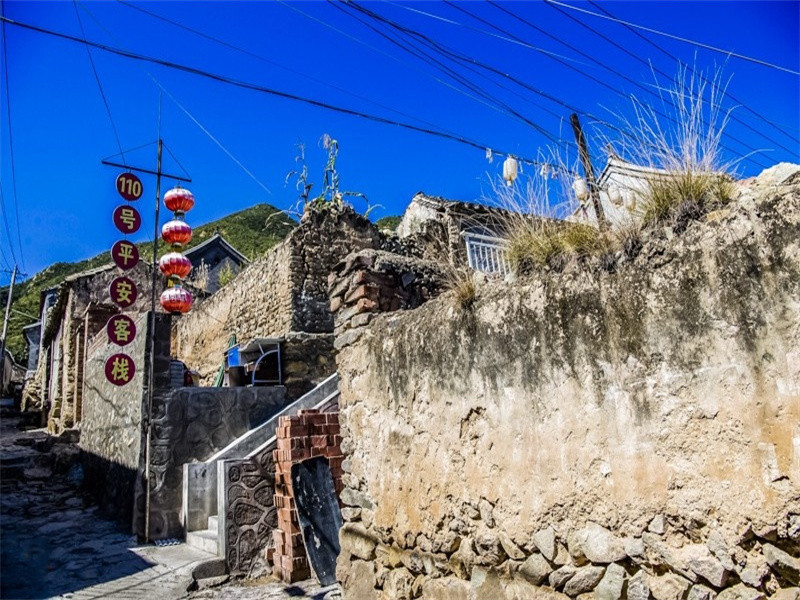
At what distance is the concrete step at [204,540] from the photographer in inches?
216

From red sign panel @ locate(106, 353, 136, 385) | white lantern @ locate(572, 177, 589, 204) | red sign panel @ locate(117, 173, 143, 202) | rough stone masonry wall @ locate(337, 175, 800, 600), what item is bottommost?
rough stone masonry wall @ locate(337, 175, 800, 600)

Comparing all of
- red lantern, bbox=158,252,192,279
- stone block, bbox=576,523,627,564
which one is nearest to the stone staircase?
stone block, bbox=576,523,627,564

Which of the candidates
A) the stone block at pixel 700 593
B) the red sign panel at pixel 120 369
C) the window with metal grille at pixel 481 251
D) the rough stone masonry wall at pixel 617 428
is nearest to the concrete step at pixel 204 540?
the red sign panel at pixel 120 369

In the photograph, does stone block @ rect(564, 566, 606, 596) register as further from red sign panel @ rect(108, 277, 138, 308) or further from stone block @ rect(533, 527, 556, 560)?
red sign panel @ rect(108, 277, 138, 308)

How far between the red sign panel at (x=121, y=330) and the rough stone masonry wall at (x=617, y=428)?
539 cm

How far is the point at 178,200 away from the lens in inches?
413

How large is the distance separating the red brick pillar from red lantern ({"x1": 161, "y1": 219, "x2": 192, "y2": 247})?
6527mm

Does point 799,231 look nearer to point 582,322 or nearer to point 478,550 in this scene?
point 582,322

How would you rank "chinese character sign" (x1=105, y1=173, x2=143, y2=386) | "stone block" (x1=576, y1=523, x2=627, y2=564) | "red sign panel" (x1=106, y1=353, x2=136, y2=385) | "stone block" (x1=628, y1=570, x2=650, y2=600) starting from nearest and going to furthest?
"stone block" (x1=628, y1=570, x2=650, y2=600), "stone block" (x1=576, y1=523, x2=627, y2=564), "red sign panel" (x1=106, y1=353, x2=136, y2=385), "chinese character sign" (x1=105, y1=173, x2=143, y2=386)

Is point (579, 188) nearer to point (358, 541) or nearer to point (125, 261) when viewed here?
point (358, 541)

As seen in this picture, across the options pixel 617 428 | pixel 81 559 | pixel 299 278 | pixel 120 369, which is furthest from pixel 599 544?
pixel 299 278

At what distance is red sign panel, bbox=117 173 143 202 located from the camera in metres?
7.94

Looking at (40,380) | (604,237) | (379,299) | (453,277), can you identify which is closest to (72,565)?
(379,299)

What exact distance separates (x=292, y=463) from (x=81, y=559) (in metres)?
2.55
